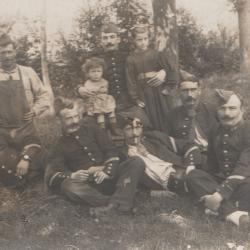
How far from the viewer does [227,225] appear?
4801 mm

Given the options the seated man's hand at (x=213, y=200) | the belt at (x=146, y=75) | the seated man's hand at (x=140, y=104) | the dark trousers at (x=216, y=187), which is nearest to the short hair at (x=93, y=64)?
the belt at (x=146, y=75)

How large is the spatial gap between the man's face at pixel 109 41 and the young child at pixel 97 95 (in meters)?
0.17

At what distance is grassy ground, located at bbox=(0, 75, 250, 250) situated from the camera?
4.61 m

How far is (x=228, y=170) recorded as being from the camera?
17.0ft

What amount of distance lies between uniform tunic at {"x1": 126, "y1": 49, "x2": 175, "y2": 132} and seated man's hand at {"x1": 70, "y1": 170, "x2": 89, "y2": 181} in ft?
3.74

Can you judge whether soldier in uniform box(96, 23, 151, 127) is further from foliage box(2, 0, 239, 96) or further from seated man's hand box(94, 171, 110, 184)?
seated man's hand box(94, 171, 110, 184)

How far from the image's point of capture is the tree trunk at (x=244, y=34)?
6316mm

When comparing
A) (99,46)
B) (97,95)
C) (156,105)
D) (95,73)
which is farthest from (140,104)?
(99,46)

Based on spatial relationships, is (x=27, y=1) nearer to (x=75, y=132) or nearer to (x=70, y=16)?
(x=70, y=16)

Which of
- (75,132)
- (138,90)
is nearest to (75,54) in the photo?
(138,90)

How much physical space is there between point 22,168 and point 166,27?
7.90ft

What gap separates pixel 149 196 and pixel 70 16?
2413 mm

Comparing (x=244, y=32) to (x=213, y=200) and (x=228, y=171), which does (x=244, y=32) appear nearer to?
(x=228, y=171)

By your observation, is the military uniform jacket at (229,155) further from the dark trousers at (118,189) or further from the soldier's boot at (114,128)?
the soldier's boot at (114,128)
